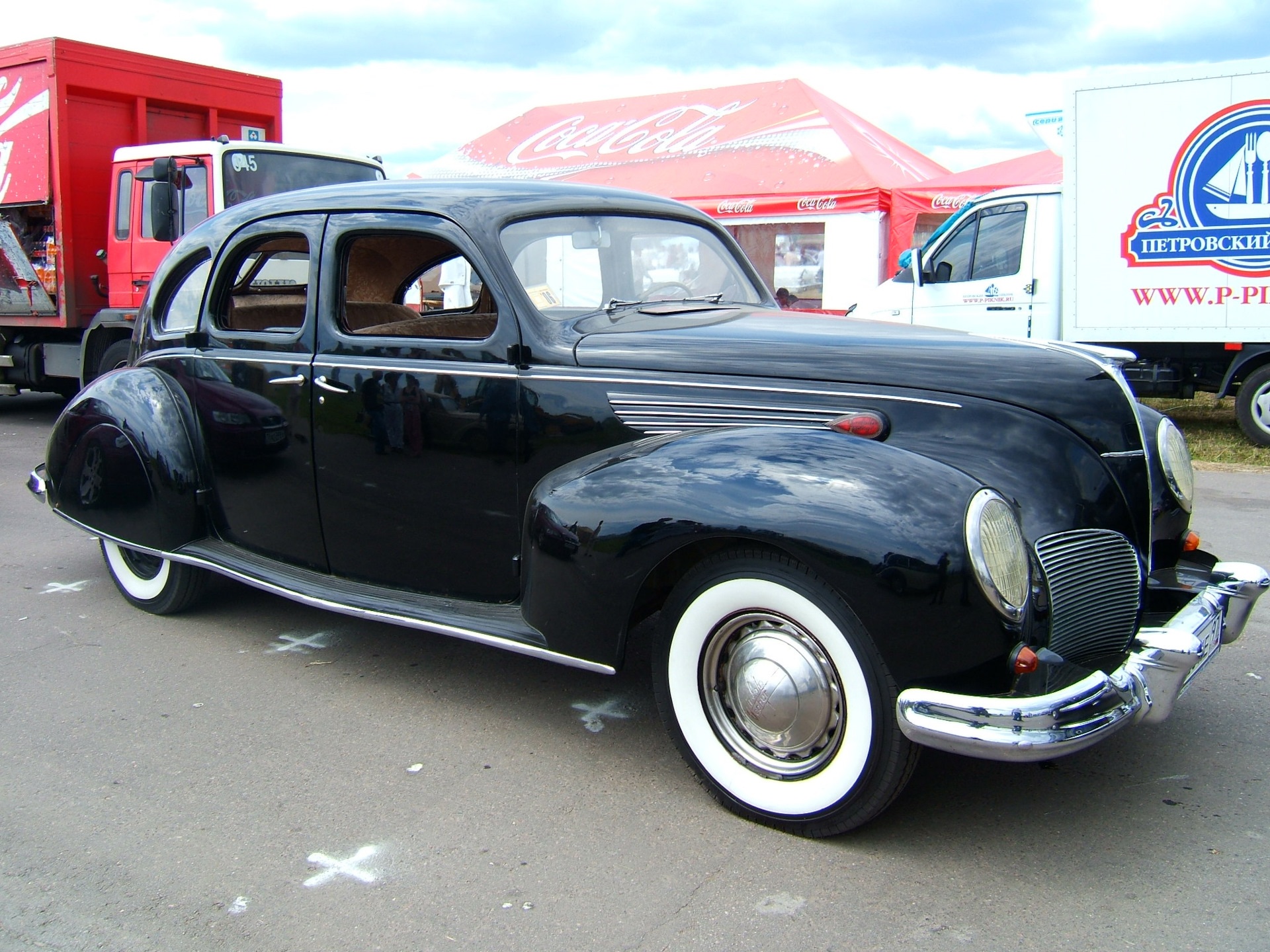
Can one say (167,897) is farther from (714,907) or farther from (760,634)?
(760,634)

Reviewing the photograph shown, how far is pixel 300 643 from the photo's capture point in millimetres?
4211

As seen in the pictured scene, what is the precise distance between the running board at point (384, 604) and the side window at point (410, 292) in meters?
0.90

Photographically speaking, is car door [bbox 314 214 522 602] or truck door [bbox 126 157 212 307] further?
truck door [bbox 126 157 212 307]

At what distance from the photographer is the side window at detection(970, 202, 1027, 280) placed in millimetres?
9328

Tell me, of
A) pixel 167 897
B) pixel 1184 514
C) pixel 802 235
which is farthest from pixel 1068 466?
pixel 802 235

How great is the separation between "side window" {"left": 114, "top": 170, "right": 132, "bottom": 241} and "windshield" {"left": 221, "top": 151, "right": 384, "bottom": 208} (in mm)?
1198

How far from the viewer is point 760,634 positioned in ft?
8.84

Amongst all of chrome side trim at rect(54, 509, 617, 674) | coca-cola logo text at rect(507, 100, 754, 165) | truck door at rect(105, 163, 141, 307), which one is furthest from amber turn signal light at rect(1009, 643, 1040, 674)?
coca-cola logo text at rect(507, 100, 754, 165)

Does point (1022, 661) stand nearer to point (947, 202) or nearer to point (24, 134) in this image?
point (24, 134)

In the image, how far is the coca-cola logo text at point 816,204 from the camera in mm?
14008

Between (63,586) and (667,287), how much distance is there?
3256 millimetres

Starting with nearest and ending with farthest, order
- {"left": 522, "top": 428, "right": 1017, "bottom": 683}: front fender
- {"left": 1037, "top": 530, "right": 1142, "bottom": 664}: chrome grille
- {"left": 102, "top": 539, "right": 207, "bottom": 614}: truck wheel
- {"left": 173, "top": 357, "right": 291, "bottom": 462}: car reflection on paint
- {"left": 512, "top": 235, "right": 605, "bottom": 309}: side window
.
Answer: {"left": 522, "top": 428, "right": 1017, "bottom": 683}: front fender
{"left": 1037, "top": 530, "right": 1142, "bottom": 664}: chrome grille
{"left": 512, "top": 235, "right": 605, "bottom": 309}: side window
{"left": 173, "top": 357, "right": 291, "bottom": 462}: car reflection on paint
{"left": 102, "top": 539, "right": 207, "bottom": 614}: truck wheel

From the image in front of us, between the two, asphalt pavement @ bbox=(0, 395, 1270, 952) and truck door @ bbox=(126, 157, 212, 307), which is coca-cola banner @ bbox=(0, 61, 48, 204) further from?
asphalt pavement @ bbox=(0, 395, 1270, 952)

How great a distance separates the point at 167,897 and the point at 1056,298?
866 cm
